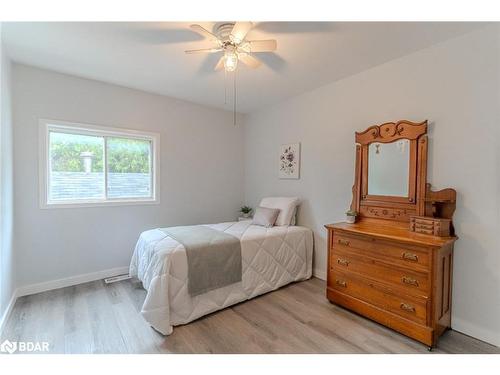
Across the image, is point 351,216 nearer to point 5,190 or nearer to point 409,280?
point 409,280

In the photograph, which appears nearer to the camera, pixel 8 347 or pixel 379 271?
pixel 8 347

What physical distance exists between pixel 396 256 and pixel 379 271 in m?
0.21

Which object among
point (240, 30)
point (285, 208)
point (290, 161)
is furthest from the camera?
point (290, 161)

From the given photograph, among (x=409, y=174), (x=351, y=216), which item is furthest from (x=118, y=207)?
(x=409, y=174)

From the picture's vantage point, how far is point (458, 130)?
81.0 inches

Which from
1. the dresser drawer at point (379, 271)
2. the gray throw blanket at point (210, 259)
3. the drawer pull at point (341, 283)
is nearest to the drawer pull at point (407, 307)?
the dresser drawer at point (379, 271)

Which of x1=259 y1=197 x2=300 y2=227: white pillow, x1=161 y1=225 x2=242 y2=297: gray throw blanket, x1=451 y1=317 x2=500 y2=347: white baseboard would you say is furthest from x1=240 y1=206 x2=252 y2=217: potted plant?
x1=451 y1=317 x2=500 y2=347: white baseboard

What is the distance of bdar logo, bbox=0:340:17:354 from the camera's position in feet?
5.73

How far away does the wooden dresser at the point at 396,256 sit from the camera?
184cm

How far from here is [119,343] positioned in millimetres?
1850

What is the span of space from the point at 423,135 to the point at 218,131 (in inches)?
115

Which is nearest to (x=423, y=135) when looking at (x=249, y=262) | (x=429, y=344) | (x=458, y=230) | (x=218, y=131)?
(x=458, y=230)

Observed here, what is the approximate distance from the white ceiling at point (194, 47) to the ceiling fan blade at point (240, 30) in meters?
0.17
